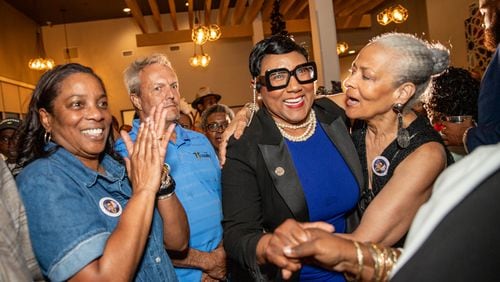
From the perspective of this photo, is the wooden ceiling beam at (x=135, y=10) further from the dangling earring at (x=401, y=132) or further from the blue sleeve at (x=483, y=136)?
the blue sleeve at (x=483, y=136)

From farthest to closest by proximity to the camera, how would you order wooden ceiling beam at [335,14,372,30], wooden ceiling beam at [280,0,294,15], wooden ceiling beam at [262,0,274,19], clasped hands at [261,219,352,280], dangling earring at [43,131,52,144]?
wooden ceiling beam at [335,14,372,30] < wooden ceiling beam at [262,0,274,19] < wooden ceiling beam at [280,0,294,15] < dangling earring at [43,131,52,144] < clasped hands at [261,219,352,280]

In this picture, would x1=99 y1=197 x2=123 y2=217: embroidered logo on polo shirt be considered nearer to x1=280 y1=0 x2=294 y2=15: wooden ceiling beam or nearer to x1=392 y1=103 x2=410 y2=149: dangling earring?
x1=392 y1=103 x2=410 y2=149: dangling earring

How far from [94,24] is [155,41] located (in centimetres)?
241

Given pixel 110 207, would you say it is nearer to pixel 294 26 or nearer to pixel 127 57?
pixel 294 26

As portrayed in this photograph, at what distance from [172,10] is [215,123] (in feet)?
22.7

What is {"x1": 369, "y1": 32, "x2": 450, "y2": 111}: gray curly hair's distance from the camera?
1739mm

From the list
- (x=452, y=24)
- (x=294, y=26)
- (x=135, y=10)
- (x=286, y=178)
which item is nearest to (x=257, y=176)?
(x=286, y=178)

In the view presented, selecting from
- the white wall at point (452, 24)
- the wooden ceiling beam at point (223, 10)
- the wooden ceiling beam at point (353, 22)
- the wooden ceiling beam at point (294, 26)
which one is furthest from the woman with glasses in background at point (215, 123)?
the wooden ceiling beam at point (353, 22)

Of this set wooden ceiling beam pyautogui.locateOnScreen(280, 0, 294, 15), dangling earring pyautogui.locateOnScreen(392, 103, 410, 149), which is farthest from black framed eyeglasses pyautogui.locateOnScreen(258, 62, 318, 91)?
wooden ceiling beam pyautogui.locateOnScreen(280, 0, 294, 15)

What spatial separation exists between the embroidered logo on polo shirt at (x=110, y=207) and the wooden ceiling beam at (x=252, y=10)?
825 cm

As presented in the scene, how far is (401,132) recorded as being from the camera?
68.7 inches

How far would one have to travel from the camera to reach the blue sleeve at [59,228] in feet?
4.25

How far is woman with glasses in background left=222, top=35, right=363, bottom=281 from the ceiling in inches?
303

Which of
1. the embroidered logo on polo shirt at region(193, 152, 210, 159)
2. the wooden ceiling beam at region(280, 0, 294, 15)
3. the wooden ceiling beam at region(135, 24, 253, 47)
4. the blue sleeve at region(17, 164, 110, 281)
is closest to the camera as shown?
the blue sleeve at region(17, 164, 110, 281)
